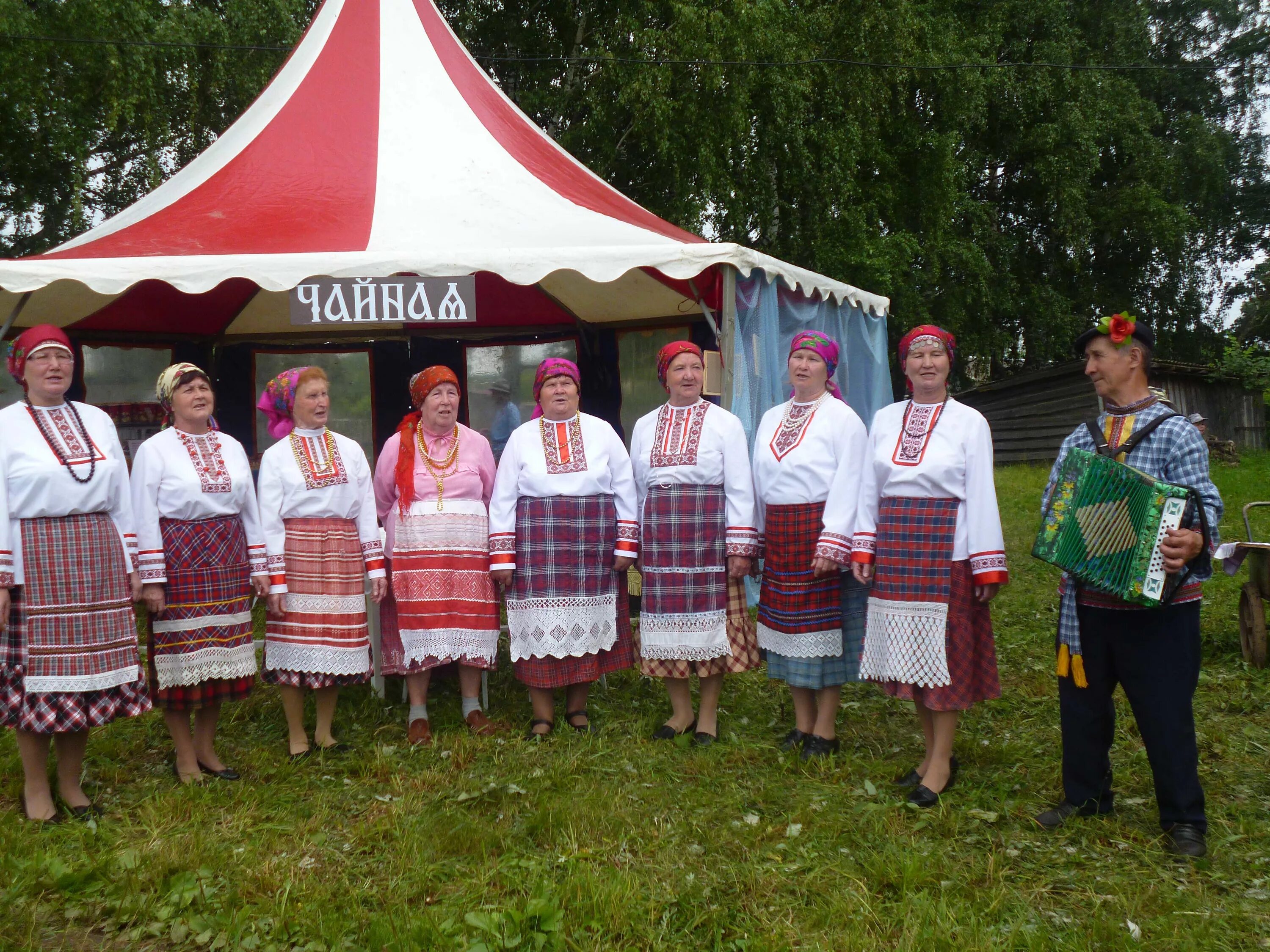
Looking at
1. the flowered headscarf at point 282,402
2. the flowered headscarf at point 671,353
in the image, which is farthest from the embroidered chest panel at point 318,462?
the flowered headscarf at point 671,353

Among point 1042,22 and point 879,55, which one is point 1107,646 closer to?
point 879,55

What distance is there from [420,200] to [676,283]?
1645 millimetres

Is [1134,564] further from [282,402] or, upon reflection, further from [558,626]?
[282,402]

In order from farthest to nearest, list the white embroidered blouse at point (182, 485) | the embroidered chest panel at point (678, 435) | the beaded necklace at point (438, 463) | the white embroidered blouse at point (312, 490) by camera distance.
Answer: the beaded necklace at point (438, 463), the embroidered chest panel at point (678, 435), the white embroidered blouse at point (312, 490), the white embroidered blouse at point (182, 485)

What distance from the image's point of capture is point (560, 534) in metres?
4.11

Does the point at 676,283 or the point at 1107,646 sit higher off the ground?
the point at 676,283

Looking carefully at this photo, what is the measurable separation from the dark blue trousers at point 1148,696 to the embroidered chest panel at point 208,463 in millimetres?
3006

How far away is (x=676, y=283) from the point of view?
6156 mm

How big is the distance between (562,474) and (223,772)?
5.72ft

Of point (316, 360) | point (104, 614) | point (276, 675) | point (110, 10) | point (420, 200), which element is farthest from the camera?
point (110, 10)

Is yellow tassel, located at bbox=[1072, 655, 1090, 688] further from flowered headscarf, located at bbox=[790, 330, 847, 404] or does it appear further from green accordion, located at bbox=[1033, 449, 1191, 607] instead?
flowered headscarf, located at bbox=[790, 330, 847, 404]

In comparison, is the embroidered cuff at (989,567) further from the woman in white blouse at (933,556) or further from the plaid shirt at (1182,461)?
the plaid shirt at (1182,461)

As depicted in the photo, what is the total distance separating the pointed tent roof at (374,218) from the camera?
4.55 m

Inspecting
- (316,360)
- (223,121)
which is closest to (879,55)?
(223,121)
